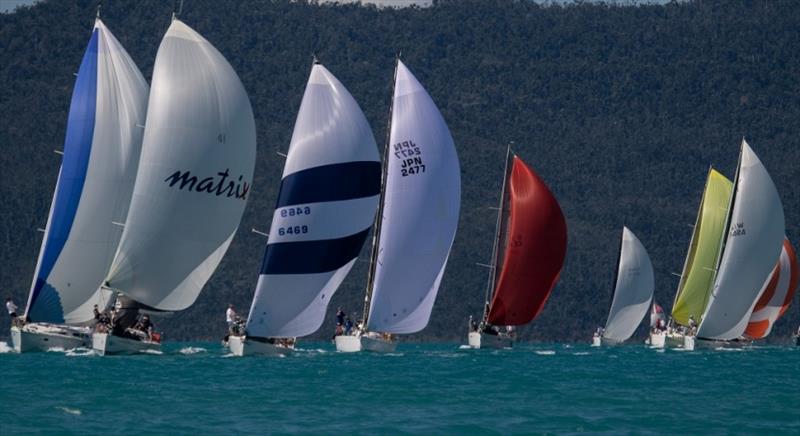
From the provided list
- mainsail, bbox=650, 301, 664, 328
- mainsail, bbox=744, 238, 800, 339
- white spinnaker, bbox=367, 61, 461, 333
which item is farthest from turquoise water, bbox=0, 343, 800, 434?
mainsail, bbox=650, 301, 664, 328

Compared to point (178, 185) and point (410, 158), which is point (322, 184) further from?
point (410, 158)

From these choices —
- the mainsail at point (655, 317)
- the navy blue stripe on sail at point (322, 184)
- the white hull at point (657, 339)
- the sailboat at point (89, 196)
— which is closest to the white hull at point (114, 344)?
the sailboat at point (89, 196)

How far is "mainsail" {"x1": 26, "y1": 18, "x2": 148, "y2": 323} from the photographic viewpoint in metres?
47.8

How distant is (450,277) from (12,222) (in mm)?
25124

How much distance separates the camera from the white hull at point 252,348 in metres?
49.6

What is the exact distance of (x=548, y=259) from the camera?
57938 millimetres

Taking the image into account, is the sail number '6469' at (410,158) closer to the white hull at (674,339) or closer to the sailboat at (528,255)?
the sailboat at (528,255)

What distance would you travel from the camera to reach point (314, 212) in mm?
48094

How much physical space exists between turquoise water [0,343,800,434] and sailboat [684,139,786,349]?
298 inches

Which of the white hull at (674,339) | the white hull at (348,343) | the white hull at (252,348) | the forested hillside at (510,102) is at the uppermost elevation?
the forested hillside at (510,102)

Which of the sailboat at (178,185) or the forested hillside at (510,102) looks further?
the forested hillside at (510,102)

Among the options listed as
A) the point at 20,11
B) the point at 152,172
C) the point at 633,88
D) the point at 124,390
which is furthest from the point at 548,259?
the point at 20,11

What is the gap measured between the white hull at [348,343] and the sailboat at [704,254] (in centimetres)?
1758

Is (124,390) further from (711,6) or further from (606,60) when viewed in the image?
(711,6)
